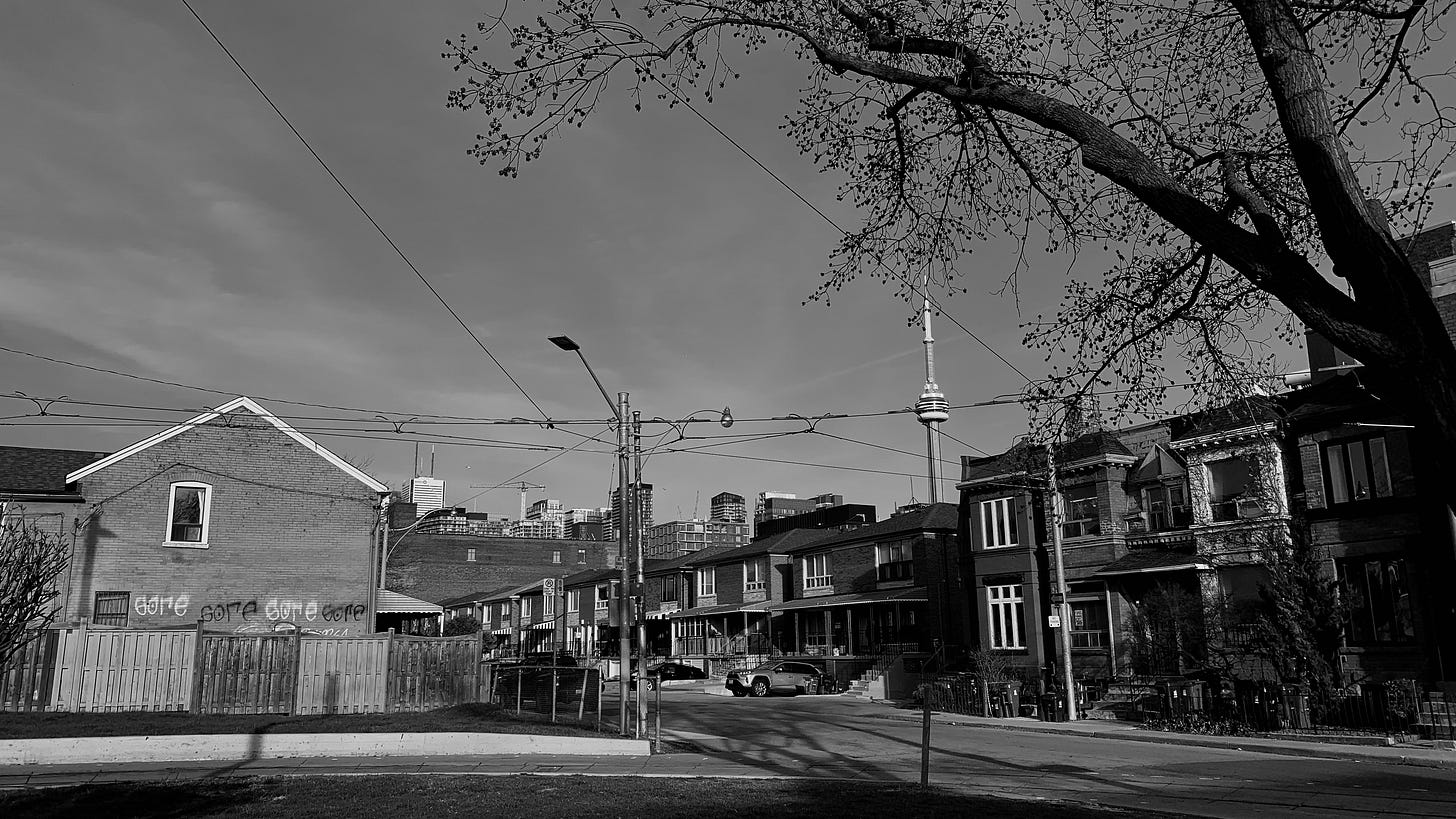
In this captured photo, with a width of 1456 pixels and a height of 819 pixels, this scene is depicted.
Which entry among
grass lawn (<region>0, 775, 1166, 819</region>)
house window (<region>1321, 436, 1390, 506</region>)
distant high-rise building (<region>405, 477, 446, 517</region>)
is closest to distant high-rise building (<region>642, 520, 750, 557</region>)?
distant high-rise building (<region>405, 477, 446, 517</region>)

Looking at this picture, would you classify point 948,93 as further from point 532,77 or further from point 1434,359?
point 1434,359

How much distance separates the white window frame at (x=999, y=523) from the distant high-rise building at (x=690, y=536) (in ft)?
337

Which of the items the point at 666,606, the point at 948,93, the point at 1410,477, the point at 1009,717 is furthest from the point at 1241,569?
the point at 666,606

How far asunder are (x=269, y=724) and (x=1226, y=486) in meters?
28.6

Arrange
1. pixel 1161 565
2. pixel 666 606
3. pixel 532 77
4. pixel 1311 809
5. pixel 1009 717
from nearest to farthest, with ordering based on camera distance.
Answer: pixel 532 77
pixel 1311 809
pixel 1009 717
pixel 1161 565
pixel 666 606

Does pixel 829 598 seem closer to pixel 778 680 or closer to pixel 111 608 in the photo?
pixel 778 680

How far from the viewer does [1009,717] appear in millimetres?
32781

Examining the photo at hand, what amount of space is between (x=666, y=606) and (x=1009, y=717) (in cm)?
3938

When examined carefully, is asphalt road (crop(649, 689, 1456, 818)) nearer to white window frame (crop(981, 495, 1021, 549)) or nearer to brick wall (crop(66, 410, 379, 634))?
brick wall (crop(66, 410, 379, 634))

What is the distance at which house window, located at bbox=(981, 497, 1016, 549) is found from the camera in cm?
4112

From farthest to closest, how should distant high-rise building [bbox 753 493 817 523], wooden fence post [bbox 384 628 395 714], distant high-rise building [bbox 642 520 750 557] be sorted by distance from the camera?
distant high-rise building [bbox 642 520 750 557] → distant high-rise building [bbox 753 493 817 523] → wooden fence post [bbox 384 628 395 714]

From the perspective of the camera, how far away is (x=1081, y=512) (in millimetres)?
39125

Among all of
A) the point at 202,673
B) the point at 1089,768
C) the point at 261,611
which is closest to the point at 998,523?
the point at 1089,768

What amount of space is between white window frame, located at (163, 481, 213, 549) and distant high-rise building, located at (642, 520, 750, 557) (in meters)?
112
